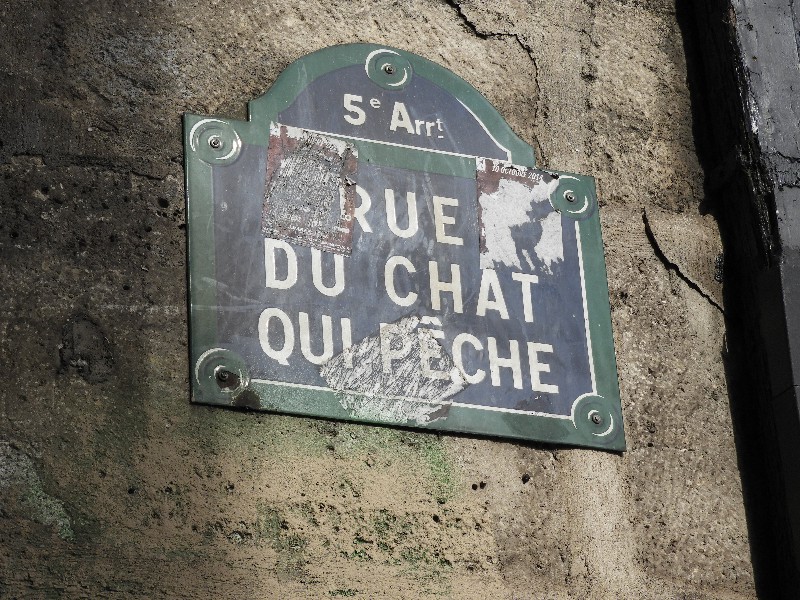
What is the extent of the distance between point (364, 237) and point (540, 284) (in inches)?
14.5

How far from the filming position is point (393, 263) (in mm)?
2910

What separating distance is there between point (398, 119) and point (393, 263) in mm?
340

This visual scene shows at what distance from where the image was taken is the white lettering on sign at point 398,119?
3.04 meters

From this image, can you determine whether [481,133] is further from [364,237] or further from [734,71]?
[734,71]

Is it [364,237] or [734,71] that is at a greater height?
[734,71]

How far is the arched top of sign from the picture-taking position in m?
3.00

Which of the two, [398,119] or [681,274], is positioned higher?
[398,119]

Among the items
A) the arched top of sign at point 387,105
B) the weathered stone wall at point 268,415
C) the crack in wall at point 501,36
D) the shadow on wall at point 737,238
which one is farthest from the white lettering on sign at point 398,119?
the shadow on wall at point 737,238

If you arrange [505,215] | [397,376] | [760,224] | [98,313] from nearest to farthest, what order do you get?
[98,313]
[397,376]
[505,215]
[760,224]

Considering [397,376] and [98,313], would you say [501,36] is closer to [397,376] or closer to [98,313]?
[397,376]

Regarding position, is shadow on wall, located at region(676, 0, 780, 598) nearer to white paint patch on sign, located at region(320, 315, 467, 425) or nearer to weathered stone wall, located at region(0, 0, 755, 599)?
weathered stone wall, located at region(0, 0, 755, 599)

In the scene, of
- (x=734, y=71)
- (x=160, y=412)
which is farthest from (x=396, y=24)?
(x=160, y=412)

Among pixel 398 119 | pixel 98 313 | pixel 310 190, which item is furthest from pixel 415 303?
pixel 98 313

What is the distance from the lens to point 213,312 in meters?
2.72
